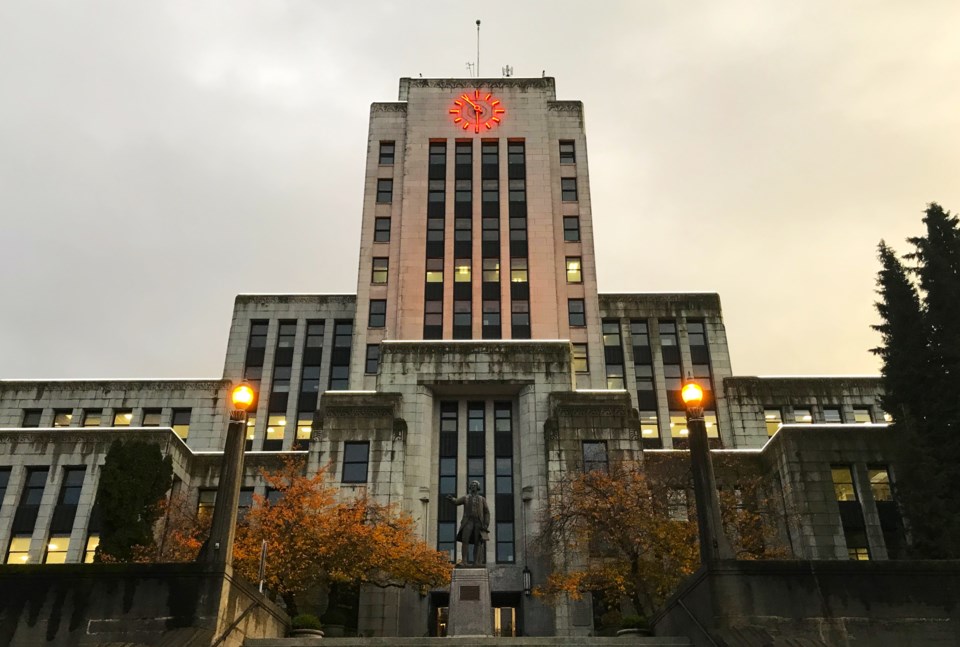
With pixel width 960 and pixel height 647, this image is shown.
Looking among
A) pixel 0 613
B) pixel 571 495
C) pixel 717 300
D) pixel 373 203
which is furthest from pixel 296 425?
pixel 0 613

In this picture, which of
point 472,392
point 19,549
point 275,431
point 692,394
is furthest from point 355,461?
point 692,394

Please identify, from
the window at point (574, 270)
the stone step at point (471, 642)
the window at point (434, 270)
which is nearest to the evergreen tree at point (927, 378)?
the stone step at point (471, 642)

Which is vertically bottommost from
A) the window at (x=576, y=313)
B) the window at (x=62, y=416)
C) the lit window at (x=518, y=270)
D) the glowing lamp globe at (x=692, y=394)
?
the glowing lamp globe at (x=692, y=394)

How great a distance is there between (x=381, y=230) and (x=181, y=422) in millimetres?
22178

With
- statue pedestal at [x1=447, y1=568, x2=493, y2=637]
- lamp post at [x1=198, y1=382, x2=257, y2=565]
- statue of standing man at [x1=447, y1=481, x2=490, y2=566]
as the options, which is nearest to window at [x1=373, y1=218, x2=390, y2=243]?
statue of standing man at [x1=447, y1=481, x2=490, y2=566]

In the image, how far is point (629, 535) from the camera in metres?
33.5

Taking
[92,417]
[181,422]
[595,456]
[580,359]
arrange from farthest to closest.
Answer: [92,417]
[181,422]
[580,359]
[595,456]

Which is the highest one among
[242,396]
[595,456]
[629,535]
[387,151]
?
[387,151]

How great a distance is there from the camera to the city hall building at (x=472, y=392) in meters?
41.2

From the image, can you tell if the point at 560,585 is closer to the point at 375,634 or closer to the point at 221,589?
Answer: the point at 375,634

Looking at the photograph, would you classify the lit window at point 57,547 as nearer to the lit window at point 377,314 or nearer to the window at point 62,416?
the window at point 62,416

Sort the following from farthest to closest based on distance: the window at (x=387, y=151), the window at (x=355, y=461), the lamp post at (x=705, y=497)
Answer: the window at (x=387, y=151)
the window at (x=355, y=461)
the lamp post at (x=705, y=497)

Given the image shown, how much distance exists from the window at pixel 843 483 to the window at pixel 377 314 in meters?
33.1

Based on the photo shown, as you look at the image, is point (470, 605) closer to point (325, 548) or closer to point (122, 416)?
point (325, 548)
